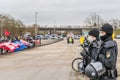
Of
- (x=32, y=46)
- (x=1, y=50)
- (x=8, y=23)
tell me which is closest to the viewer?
(x=1, y=50)

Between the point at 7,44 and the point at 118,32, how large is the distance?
116 meters

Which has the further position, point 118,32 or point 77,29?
point 77,29

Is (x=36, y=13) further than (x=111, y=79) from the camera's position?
Yes

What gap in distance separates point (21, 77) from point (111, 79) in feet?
30.2

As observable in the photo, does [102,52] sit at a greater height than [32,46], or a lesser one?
greater

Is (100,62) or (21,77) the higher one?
(100,62)

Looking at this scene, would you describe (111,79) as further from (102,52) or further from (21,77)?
(21,77)

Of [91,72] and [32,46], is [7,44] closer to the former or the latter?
[32,46]

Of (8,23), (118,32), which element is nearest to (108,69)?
(8,23)

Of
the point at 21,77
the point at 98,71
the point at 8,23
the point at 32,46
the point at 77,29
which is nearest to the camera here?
the point at 98,71

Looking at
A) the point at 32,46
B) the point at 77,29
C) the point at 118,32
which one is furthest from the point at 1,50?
the point at 77,29

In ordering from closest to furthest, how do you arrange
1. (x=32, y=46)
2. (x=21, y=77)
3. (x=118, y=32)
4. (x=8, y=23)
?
(x=21, y=77) → (x=32, y=46) → (x=8, y=23) → (x=118, y=32)

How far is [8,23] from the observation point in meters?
101

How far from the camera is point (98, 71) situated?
591cm
